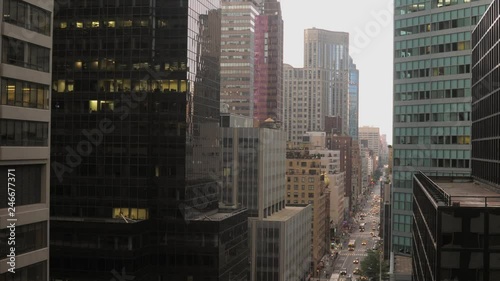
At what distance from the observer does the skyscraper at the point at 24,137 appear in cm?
3039

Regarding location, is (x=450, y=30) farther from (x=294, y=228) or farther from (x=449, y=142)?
(x=294, y=228)

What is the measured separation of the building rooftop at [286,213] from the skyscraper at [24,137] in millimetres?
83786

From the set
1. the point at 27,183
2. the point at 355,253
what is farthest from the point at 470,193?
the point at 355,253

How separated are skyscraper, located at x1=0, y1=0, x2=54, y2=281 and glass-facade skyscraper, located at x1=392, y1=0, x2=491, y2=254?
6442 centimetres

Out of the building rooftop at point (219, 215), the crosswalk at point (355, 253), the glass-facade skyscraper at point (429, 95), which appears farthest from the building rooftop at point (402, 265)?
the crosswalk at point (355, 253)

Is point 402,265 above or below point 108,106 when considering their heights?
below

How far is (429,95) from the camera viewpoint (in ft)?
289

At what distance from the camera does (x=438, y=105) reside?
87.1 meters

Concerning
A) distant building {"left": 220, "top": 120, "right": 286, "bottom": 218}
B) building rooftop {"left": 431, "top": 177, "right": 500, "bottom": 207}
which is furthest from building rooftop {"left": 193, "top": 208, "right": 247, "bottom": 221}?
building rooftop {"left": 431, "top": 177, "right": 500, "bottom": 207}

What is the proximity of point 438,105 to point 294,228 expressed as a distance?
46185mm

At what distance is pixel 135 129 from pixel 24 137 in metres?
50.2

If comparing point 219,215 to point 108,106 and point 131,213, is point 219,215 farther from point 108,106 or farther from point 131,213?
point 108,106

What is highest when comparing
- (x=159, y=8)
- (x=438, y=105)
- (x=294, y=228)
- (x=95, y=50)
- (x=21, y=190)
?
(x=159, y=8)

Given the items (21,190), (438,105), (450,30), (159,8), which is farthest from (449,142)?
(21,190)
